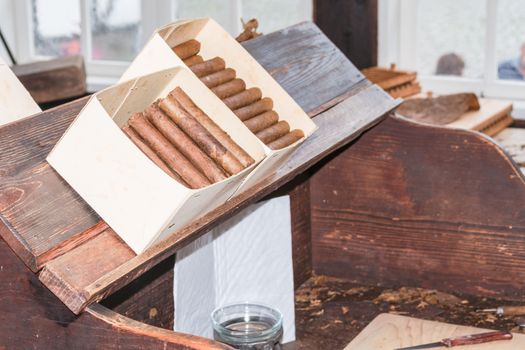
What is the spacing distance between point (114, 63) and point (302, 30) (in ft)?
8.71

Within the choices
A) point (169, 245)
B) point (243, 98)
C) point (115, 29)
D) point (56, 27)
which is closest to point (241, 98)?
point (243, 98)

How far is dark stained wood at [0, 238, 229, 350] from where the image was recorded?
1.26 metres

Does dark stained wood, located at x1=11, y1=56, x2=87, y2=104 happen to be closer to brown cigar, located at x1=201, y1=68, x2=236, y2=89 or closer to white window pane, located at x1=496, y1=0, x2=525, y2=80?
white window pane, located at x1=496, y1=0, x2=525, y2=80

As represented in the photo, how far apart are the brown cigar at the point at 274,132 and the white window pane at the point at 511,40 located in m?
2.43

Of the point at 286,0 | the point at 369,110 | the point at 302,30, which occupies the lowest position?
the point at 286,0

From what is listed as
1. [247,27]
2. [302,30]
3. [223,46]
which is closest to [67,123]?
[223,46]

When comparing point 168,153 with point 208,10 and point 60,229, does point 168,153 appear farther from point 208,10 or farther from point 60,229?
point 208,10

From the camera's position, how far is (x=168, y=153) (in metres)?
1.36

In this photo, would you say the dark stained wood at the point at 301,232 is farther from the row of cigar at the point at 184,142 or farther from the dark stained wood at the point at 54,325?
the dark stained wood at the point at 54,325

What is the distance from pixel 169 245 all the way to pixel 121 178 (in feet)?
0.45

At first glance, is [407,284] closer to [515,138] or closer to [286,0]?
[515,138]

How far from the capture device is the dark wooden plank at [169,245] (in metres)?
1.24

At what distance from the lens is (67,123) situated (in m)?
1.44

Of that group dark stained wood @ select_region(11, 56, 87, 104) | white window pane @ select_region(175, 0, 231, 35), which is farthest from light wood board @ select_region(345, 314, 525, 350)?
white window pane @ select_region(175, 0, 231, 35)
